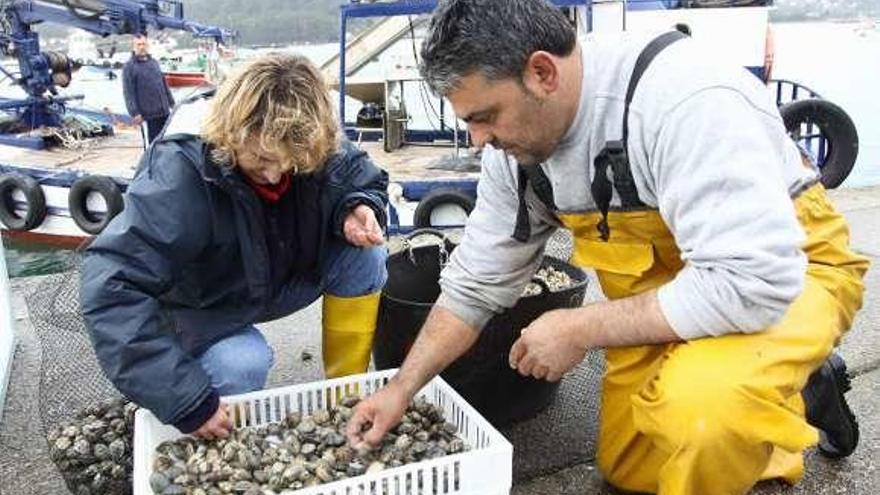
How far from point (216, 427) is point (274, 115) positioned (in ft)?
2.28

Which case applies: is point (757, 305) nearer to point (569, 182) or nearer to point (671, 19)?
point (569, 182)

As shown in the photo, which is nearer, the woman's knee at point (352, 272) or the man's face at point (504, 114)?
the man's face at point (504, 114)

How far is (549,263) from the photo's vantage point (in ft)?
9.01

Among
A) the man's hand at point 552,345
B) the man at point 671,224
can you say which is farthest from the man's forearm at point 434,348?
the man's hand at point 552,345

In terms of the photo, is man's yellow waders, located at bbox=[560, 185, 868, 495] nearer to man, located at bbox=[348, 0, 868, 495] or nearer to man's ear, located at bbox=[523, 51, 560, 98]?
man, located at bbox=[348, 0, 868, 495]

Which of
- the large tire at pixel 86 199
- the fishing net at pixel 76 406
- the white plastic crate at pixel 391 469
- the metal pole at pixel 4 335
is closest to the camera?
the white plastic crate at pixel 391 469

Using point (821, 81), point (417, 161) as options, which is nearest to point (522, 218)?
point (417, 161)

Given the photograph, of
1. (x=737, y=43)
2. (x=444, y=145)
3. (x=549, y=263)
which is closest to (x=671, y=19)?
(x=737, y=43)

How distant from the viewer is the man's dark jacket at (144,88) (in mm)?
10445

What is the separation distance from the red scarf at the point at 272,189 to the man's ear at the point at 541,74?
70 centimetres

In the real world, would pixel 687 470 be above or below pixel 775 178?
below

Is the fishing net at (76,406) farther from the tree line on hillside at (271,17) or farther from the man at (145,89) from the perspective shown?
the tree line on hillside at (271,17)

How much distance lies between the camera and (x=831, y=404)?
2.03 meters

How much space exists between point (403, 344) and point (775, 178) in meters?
1.16
